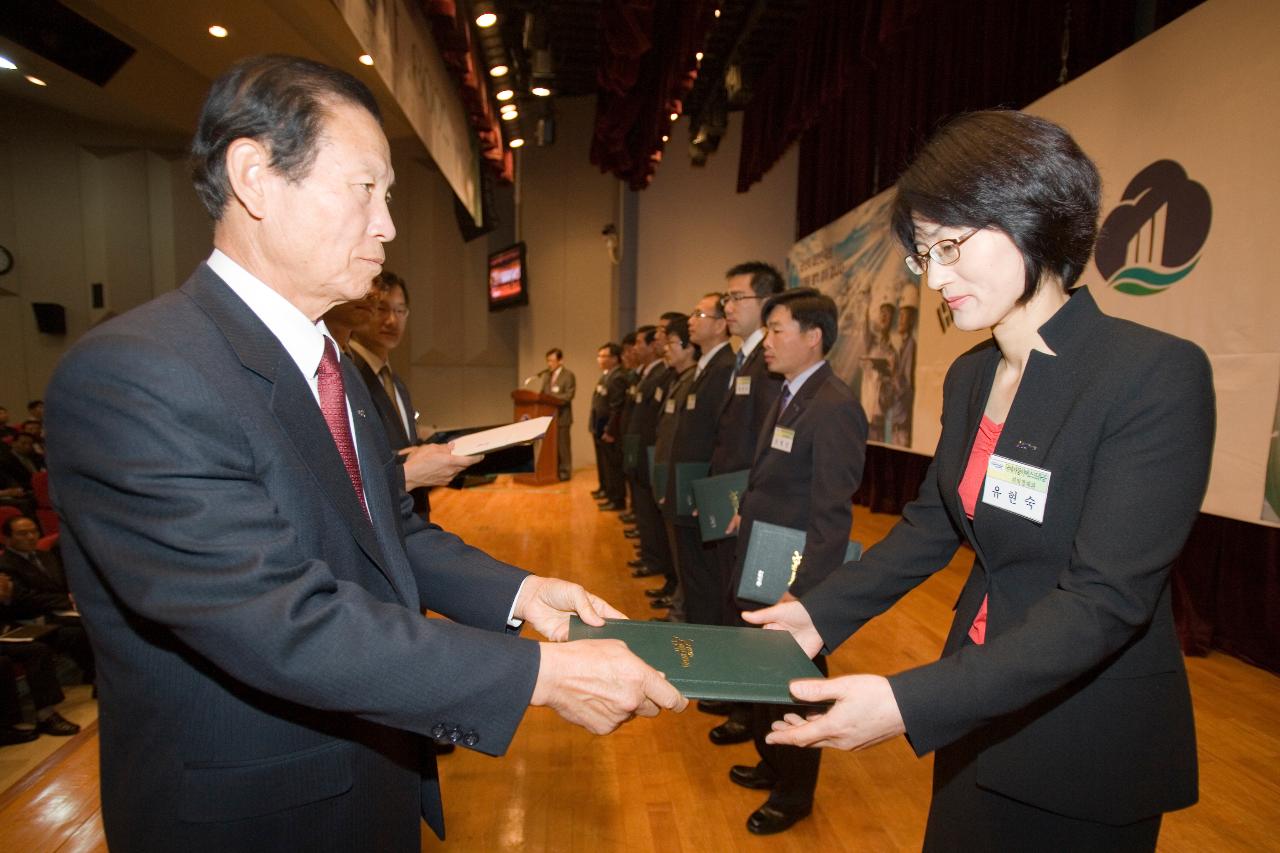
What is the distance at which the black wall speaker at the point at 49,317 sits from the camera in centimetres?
943

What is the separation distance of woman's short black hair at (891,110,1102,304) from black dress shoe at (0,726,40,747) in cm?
375

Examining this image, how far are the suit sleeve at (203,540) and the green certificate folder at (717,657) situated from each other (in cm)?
35

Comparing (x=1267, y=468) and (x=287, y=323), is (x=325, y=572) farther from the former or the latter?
(x=1267, y=468)

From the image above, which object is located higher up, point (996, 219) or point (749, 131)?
point (749, 131)

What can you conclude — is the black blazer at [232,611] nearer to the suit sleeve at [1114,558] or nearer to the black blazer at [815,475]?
the suit sleeve at [1114,558]

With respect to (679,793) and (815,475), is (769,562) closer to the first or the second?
(815,475)

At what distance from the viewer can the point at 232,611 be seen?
0.80 metres

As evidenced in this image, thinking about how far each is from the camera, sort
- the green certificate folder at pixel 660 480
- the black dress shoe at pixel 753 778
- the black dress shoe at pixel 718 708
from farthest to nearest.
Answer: the green certificate folder at pixel 660 480 → the black dress shoe at pixel 718 708 → the black dress shoe at pixel 753 778

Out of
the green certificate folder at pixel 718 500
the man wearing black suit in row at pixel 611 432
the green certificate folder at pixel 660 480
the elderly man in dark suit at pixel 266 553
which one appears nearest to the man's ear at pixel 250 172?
the elderly man in dark suit at pixel 266 553

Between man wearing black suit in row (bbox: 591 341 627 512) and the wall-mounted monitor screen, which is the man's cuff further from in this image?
the wall-mounted monitor screen

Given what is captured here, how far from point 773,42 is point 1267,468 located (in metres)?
7.49

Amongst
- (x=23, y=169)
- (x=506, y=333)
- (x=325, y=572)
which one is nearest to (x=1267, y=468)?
(x=325, y=572)

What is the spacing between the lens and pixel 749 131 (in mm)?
8820

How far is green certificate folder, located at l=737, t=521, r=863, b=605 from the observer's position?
212 centimetres
